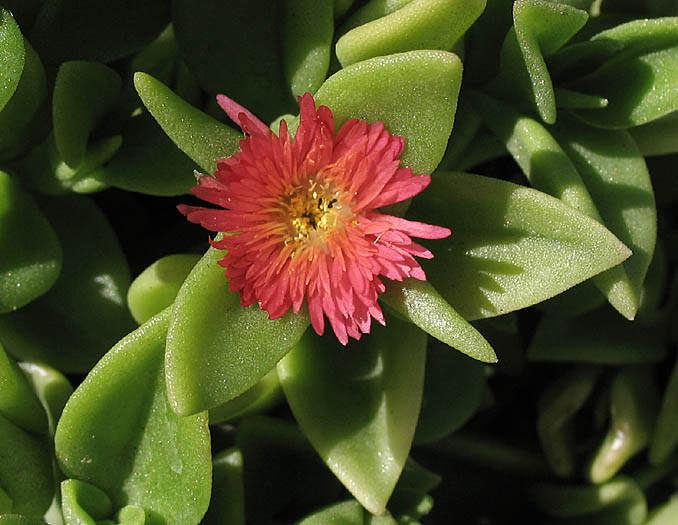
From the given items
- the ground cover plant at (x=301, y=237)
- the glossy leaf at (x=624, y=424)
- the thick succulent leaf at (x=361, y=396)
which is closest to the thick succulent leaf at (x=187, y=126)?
the ground cover plant at (x=301, y=237)

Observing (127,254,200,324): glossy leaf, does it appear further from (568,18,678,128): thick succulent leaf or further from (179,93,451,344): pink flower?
(568,18,678,128): thick succulent leaf

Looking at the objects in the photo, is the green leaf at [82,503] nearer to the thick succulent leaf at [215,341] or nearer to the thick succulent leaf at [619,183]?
the thick succulent leaf at [215,341]

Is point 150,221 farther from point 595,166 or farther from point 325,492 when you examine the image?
point 595,166

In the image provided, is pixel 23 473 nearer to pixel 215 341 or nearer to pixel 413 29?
pixel 215 341

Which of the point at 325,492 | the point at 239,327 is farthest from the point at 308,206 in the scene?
the point at 325,492

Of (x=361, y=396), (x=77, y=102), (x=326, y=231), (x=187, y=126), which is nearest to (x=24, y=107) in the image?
(x=77, y=102)
